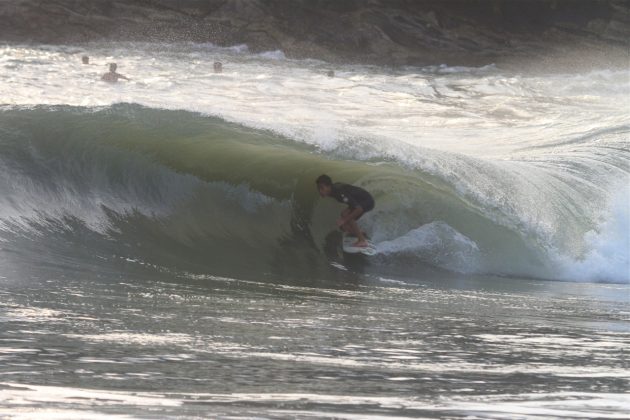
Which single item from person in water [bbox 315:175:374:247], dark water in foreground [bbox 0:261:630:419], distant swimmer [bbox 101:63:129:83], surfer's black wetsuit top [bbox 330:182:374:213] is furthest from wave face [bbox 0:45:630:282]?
distant swimmer [bbox 101:63:129:83]

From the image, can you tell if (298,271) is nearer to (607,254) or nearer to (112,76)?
(607,254)

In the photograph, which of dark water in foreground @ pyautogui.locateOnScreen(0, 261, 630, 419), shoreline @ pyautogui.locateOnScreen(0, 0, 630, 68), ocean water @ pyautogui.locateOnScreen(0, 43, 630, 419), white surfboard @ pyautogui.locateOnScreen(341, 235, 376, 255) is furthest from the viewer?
shoreline @ pyautogui.locateOnScreen(0, 0, 630, 68)

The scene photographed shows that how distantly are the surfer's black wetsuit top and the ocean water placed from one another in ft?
1.31

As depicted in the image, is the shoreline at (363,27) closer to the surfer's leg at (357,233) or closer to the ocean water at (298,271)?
the ocean water at (298,271)

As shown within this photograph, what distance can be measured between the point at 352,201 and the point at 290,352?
17.5 ft

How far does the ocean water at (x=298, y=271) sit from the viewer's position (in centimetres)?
411

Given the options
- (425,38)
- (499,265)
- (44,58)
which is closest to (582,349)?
(499,265)

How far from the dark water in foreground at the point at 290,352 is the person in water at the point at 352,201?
2.37 metres

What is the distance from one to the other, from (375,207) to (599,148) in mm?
5744

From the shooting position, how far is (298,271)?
9.11 metres

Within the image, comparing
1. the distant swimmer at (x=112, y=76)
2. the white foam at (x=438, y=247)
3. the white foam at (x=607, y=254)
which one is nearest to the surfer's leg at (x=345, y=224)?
the white foam at (x=438, y=247)

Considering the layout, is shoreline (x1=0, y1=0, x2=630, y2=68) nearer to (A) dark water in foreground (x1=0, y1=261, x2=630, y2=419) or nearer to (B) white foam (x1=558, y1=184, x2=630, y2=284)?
(B) white foam (x1=558, y1=184, x2=630, y2=284)

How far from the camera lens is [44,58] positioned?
33.5 m

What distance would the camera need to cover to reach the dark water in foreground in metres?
3.83
